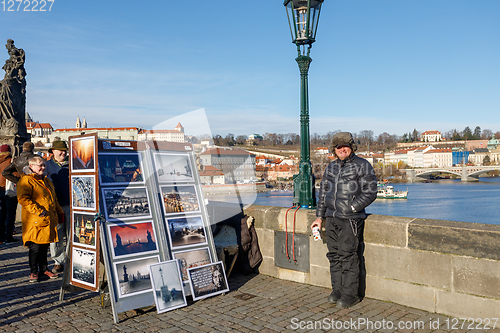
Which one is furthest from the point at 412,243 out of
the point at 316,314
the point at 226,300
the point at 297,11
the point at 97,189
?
the point at 297,11

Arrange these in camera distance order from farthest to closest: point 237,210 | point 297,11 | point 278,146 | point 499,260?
point 278,146, point 297,11, point 237,210, point 499,260

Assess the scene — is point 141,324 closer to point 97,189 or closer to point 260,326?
point 260,326

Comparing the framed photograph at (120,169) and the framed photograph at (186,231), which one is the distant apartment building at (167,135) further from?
the framed photograph at (186,231)

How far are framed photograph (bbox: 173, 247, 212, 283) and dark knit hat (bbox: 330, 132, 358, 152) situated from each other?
1.79m

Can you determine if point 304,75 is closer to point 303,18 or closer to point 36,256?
point 303,18

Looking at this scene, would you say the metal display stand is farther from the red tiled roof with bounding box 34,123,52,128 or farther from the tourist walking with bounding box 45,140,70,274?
the red tiled roof with bounding box 34,123,52,128

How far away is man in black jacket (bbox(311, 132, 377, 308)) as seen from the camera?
3.82m

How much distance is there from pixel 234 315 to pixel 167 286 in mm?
734

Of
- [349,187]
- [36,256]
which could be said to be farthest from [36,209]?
[349,187]

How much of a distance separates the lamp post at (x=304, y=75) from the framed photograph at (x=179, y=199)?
3.44 m

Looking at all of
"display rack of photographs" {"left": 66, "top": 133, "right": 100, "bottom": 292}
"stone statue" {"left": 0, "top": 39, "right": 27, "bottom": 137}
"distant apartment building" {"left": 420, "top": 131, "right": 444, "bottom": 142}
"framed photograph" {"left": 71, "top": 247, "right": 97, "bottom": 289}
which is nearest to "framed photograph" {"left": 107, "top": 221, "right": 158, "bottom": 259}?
"display rack of photographs" {"left": 66, "top": 133, "right": 100, "bottom": 292}

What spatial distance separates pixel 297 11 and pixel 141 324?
6133 mm

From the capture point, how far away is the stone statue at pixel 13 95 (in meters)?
11.3

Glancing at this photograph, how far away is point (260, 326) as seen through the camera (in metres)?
3.42
